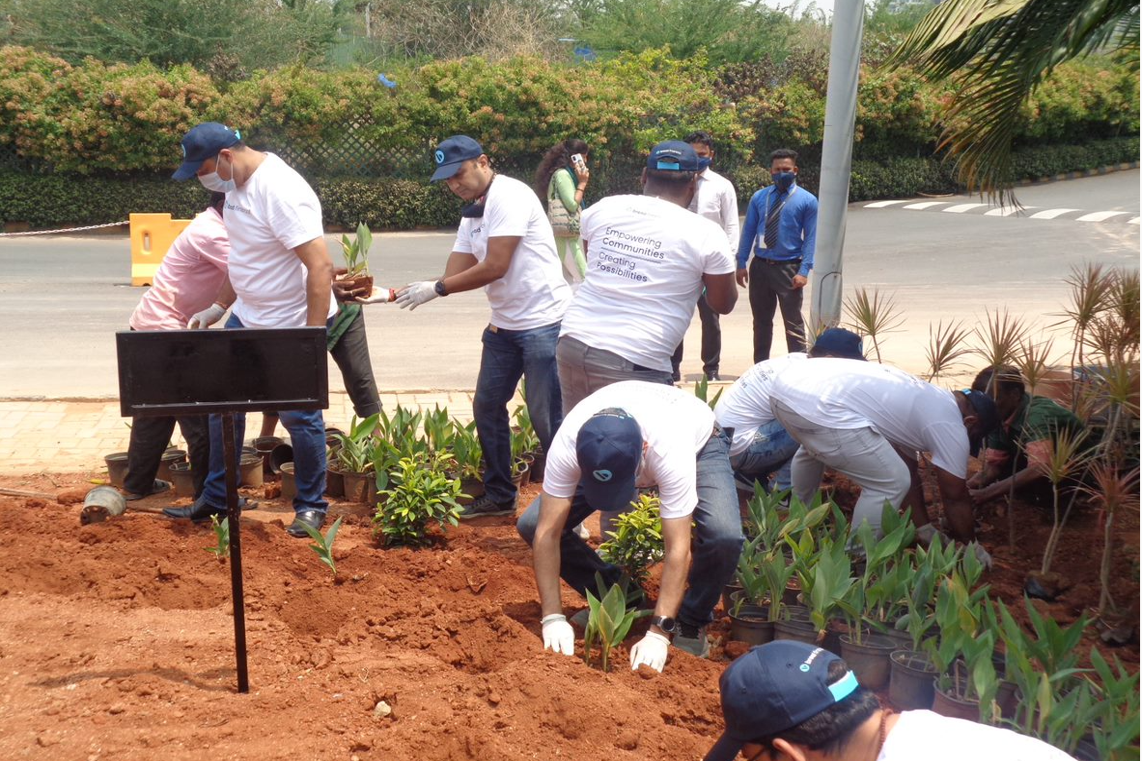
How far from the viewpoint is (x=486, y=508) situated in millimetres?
5801

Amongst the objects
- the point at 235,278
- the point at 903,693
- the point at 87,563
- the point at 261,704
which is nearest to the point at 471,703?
the point at 261,704

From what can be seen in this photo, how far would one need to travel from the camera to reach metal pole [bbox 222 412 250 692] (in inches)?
145

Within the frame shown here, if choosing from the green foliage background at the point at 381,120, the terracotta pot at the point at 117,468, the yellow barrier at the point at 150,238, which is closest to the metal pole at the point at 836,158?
the terracotta pot at the point at 117,468

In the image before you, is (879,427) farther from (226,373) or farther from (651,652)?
(226,373)

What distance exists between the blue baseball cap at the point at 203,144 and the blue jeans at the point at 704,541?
2138 millimetres

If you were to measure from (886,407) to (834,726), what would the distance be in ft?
9.83

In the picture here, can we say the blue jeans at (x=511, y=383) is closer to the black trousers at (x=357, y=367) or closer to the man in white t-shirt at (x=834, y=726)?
the black trousers at (x=357, y=367)

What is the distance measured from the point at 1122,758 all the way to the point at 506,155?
19.3m

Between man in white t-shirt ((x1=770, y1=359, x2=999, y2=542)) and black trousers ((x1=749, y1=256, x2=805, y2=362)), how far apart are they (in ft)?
12.3

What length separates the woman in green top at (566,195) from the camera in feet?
29.6

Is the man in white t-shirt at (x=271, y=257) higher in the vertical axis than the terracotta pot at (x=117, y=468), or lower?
higher

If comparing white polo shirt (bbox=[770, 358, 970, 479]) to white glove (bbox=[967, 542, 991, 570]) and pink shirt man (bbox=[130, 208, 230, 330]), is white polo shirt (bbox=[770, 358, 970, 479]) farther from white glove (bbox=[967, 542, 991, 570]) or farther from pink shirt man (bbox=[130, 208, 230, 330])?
pink shirt man (bbox=[130, 208, 230, 330])

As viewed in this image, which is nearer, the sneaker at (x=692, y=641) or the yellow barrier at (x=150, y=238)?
Answer: the sneaker at (x=692, y=641)

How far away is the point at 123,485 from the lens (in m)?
6.20
